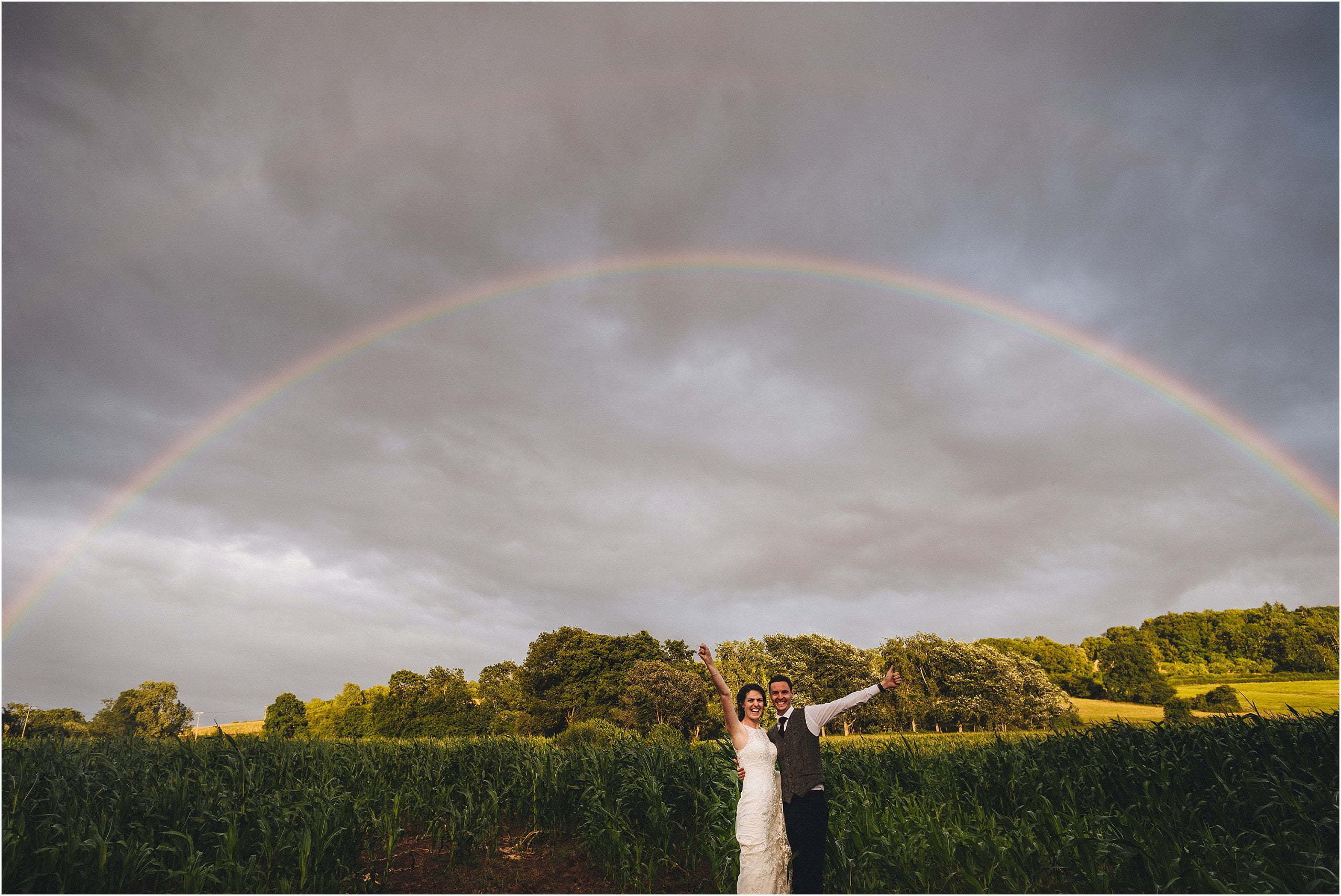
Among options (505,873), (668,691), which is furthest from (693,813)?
(668,691)

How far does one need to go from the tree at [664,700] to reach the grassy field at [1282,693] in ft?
131

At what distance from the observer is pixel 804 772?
6578 millimetres

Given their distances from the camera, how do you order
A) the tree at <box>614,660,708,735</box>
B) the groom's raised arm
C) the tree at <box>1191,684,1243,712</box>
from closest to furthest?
→ the groom's raised arm < the tree at <box>1191,684,1243,712</box> < the tree at <box>614,660,708,735</box>

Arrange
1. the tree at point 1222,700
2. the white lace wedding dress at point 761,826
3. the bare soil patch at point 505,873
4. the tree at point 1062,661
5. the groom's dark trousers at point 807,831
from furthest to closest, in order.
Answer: the tree at point 1062,661 → the tree at point 1222,700 → the bare soil patch at point 505,873 → the groom's dark trousers at point 807,831 → the white lace wedding dress at point 761,826

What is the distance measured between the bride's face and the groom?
0.67 feet

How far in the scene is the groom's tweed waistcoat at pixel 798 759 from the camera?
6535 millimetres

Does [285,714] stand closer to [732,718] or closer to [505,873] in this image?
[505,873]

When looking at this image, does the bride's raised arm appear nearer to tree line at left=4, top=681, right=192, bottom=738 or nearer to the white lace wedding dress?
the white lace wedding dress

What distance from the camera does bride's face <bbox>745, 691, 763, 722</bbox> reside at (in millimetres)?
6332

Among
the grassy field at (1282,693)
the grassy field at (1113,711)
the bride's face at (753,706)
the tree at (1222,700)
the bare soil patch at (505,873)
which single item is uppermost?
the bride's face at (753,706)

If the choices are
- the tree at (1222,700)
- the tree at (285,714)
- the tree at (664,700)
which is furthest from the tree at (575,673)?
the tree at (1222,700)

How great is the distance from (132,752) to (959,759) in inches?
662

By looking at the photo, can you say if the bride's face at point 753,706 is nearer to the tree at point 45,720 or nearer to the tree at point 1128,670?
the tree at point 45,720

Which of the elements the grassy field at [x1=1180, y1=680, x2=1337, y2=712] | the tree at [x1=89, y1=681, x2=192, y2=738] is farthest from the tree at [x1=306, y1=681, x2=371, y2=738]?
the grassy field at [x1=1180, y1=680, x2=1337, y2=712]
